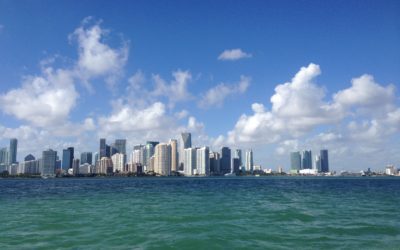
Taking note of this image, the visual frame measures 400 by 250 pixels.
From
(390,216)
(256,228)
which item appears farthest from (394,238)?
(390,216)

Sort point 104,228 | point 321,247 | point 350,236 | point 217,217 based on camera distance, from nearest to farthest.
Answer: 1. point 321,247
2. point 350,236
3. point 104,228
4. point 217,217

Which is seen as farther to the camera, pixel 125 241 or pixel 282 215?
pixel 282 215

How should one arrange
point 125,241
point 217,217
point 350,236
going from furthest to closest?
1. point 217,217
2. point 350,236
3. point 125,241

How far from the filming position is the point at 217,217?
31781 millimetres

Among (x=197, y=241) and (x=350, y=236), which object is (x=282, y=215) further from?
(x=197, y=241)

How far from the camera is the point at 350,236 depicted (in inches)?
899

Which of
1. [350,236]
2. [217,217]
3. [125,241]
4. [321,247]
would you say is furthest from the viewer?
[217,217]

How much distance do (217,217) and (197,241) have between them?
10496mm

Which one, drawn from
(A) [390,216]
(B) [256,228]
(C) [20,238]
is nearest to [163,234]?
(B) [256,228]

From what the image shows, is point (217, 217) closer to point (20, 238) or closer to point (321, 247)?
point (321, 247)

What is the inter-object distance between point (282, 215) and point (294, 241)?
11.9m

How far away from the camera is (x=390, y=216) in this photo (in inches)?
1286

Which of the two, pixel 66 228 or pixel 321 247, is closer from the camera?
pixel 321 247

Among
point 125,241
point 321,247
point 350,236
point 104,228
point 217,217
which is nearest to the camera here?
point 321,247
